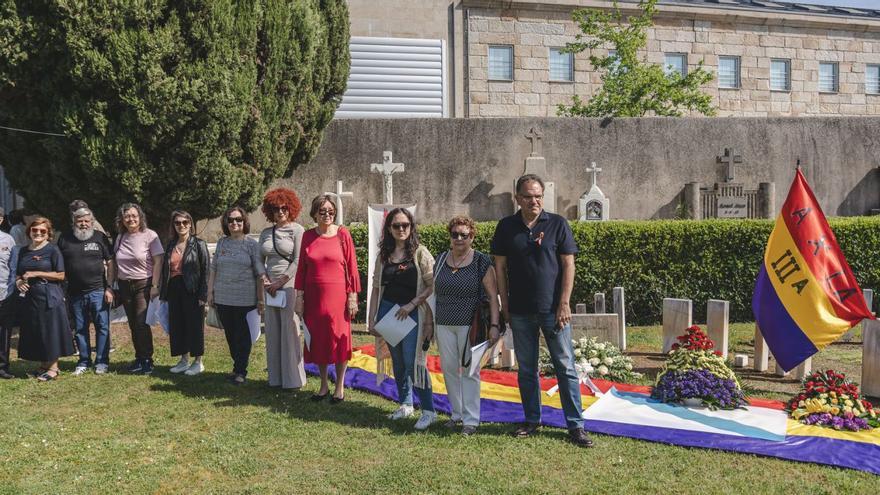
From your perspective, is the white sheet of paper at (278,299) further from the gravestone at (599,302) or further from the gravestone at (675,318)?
the gravestone at (599,302)

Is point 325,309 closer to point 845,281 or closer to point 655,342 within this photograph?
point 845,281

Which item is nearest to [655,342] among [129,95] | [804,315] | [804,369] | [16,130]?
[804,369]

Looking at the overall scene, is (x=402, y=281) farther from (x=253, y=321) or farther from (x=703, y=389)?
(x=703, y=389)

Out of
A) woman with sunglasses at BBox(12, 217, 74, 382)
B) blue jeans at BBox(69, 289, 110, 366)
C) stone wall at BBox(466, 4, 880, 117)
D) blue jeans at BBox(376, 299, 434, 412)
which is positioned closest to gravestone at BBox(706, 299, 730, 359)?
blue jeans at BBox(376, 299, 434, 412)

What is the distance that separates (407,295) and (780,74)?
20.7 metres

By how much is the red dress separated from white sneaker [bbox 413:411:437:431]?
1.00 m

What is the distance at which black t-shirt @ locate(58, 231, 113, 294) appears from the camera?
24.0 ft

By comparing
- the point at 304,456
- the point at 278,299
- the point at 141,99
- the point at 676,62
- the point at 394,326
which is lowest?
the point at 304,456

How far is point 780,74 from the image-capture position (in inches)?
876

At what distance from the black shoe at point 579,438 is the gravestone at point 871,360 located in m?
3.28

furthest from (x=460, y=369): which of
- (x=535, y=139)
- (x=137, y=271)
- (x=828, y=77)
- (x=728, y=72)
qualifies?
(x=828, y=77)

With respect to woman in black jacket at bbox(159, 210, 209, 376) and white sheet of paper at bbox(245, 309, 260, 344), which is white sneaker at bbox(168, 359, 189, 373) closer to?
woman in black jacket at bbox(159, 210, 209, 376)

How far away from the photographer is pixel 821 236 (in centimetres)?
636

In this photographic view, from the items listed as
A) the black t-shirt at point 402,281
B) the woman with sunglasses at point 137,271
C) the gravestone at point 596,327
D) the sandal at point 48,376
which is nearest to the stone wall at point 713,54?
the gravestone at point 596,327
